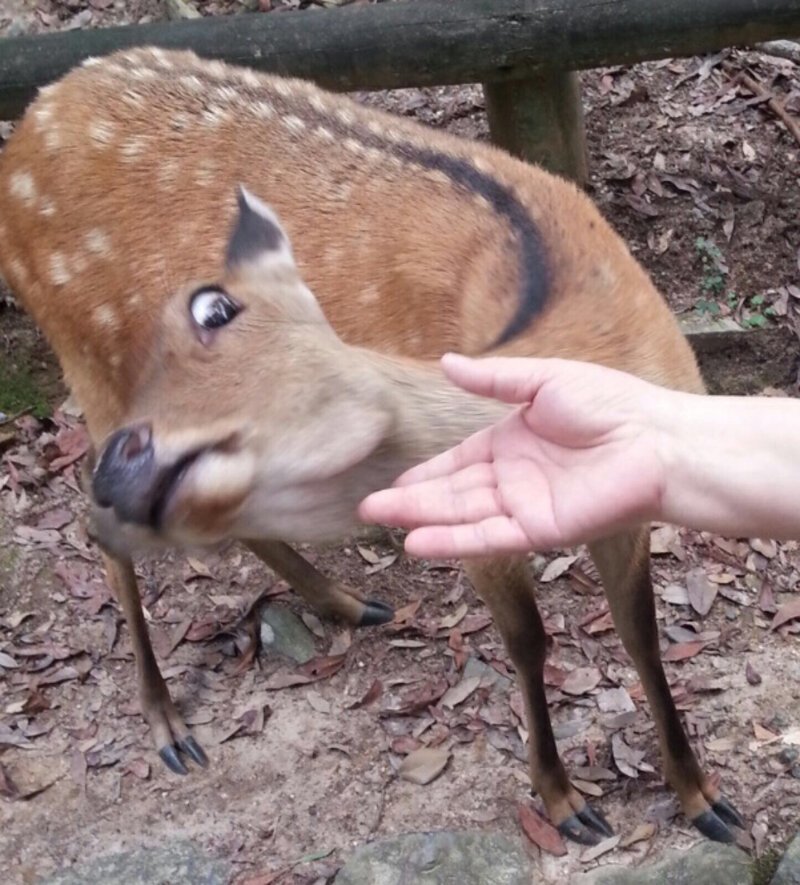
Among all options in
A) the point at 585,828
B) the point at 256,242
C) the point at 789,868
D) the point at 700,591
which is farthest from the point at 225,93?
the point at 789,868

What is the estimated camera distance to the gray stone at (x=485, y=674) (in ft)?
12.6

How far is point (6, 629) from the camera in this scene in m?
4.24

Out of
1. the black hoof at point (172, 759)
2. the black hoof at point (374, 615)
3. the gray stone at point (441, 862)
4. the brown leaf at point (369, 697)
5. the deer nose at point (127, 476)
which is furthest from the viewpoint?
the black hoof at point (374, 615)

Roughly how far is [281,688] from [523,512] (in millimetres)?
2159

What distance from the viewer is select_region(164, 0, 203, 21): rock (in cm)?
571

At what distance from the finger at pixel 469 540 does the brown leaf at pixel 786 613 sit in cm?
211

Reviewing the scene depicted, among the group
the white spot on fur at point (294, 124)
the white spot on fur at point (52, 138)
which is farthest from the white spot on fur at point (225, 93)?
the white spot on fur at point (52, 138)

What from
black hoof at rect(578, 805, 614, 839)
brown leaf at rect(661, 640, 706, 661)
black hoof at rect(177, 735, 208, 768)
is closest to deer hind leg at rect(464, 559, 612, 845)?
black hoof at rect(578, 805, 614, 839)

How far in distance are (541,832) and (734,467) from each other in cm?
173

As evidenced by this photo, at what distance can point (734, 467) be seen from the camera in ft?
6.53

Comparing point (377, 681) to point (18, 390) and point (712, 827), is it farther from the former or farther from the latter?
point (18, 390)

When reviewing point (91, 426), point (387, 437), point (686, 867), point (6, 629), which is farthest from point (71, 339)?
point (686, 867)

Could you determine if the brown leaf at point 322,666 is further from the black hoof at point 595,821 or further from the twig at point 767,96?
the twig at point 767,96

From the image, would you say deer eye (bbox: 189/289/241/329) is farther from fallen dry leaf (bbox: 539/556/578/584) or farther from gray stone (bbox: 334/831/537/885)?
fallen dry leaf (bbox: 539/556/578/584)
